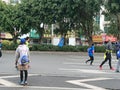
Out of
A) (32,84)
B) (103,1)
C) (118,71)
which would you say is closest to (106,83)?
(32,84)

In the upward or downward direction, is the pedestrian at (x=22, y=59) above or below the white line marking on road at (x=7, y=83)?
above

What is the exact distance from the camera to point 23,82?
45.3 feet

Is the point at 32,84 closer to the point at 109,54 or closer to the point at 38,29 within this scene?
the point at 109,54

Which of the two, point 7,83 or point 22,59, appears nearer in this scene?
point 22,59

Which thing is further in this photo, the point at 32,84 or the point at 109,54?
the point at 109,54

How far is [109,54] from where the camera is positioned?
21078mm

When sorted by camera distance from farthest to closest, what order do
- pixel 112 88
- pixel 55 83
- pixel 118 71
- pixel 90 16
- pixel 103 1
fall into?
1. pixel 90 16
2. pixel 103 1
3. pixel 118 71
4. pixel 55 83
5. pixel 112 88

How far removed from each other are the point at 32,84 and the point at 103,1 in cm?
2811

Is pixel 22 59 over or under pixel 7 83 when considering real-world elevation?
over

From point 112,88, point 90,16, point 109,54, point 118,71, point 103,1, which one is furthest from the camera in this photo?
point 90,16

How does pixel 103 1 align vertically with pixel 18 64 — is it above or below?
above

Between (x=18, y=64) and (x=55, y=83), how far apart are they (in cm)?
160

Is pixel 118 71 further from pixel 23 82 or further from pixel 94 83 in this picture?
pixel 23 82

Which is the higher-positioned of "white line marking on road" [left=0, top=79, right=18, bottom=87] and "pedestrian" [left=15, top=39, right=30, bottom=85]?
"pedestrian" [left=15, top=39, right=30, bottom=85]
